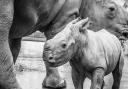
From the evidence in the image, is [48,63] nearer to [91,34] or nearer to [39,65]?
[91,34]

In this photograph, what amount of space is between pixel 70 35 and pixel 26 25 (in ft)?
1.68

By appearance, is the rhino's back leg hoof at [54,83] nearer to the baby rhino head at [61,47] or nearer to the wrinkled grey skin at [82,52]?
the wrinkled grey skin at [82,52]

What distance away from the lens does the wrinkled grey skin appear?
2553 mm

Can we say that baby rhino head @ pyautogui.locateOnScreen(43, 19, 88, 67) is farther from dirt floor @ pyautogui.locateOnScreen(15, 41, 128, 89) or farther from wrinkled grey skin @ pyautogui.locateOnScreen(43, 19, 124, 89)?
dirt floor @ pyautogui.locateOnScreen(15, 41, 128, 89)

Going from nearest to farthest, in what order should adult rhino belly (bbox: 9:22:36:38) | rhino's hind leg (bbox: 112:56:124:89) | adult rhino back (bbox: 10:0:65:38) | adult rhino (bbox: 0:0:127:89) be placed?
adult rhino (bbox: 0:0:127:89) < adult rhino back (bbox: 10:0:65:38) < adult rhino belly (bbox: 9:22:36:38) < rhino's hind leg (bbox: 112:56:124:89)

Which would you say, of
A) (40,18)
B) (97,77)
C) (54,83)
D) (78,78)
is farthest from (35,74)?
(97,77)

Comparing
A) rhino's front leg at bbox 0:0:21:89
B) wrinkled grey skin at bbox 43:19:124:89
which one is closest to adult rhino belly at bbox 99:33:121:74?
wrinkled grey skin at bbox 43:19:124:89

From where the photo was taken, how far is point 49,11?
3230 millimetres

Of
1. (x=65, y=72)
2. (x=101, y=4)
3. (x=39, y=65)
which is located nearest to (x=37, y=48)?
(x=39, y=65)

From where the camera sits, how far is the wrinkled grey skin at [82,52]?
255 centimetres

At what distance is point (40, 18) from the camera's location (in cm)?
317

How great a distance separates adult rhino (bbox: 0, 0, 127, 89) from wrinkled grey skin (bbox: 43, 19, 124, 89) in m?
0.31

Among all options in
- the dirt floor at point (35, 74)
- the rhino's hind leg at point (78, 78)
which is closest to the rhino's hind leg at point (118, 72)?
the dirt floor at point (35, 74)

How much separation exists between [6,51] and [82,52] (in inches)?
20.2
